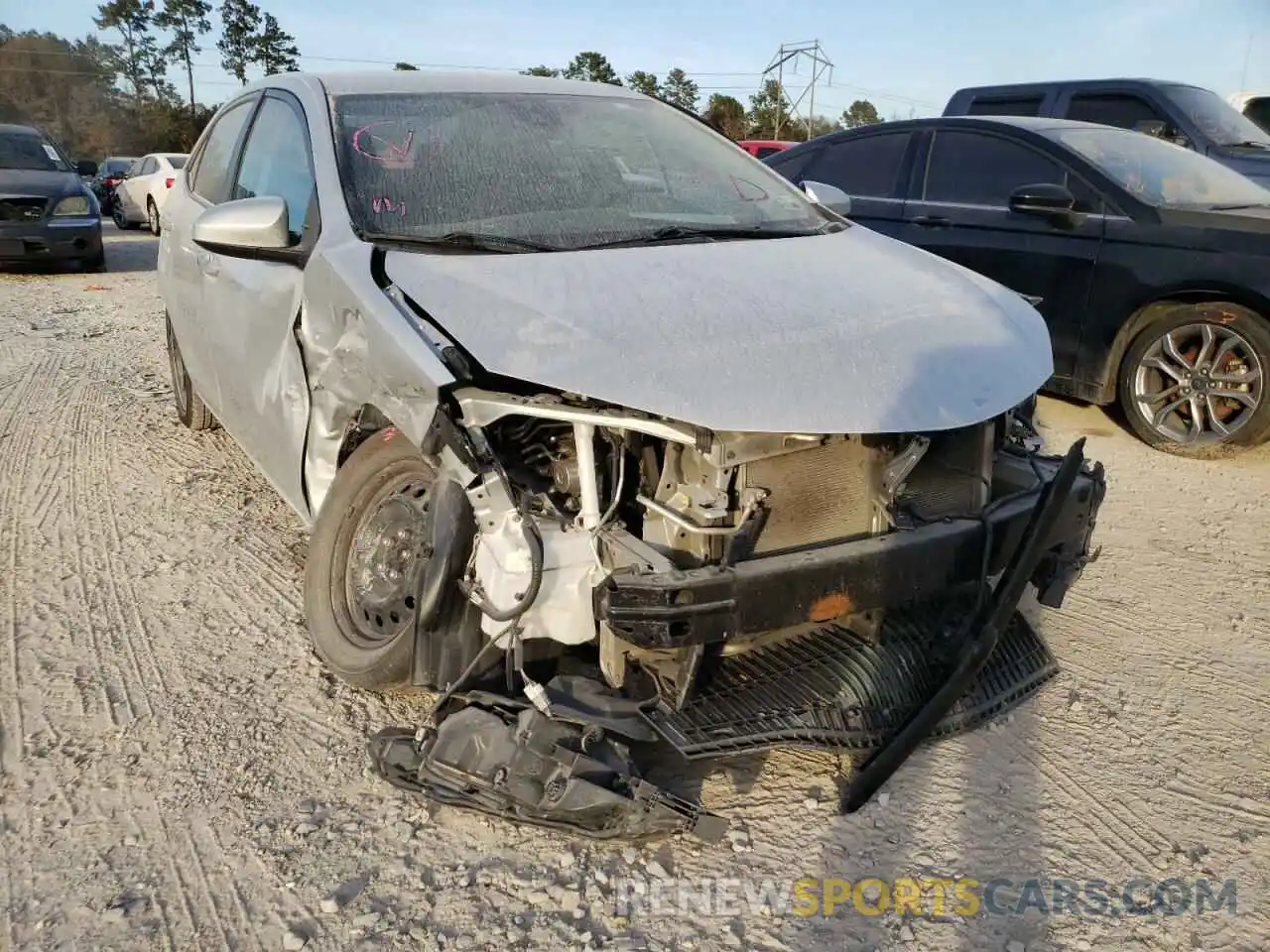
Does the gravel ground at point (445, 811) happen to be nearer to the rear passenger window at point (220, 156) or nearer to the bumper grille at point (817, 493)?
the bumper grille at point (817, 493)

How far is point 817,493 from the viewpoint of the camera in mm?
2523

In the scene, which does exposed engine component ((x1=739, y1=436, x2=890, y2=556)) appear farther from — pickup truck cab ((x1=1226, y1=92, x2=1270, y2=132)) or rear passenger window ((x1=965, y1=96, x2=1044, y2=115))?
pickup truck cab ((x1=1226, y1=92, x2=1270, y2=132))

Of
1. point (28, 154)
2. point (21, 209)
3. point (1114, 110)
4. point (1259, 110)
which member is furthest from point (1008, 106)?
point (28, 154)

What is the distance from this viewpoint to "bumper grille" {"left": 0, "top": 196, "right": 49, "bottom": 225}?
11078 mm

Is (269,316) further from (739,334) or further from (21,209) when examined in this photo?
(21,209)

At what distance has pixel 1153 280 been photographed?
5148 millimetres

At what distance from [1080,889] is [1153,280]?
390 centimetres

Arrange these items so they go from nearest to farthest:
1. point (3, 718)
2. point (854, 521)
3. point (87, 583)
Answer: point (854, 521) → point (3, 718) → point (87, 583)

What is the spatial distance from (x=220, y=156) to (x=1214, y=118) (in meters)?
7.31

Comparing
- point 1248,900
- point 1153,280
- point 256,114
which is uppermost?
point 256,114

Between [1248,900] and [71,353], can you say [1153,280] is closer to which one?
[1248,900]

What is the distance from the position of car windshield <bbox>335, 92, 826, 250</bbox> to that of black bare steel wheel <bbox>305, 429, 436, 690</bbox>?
27.4 inches

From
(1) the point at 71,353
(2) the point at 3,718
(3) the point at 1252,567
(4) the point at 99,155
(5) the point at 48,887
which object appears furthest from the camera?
(4) the point at 99,155

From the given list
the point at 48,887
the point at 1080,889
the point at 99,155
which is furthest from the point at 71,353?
the point at 99,155
